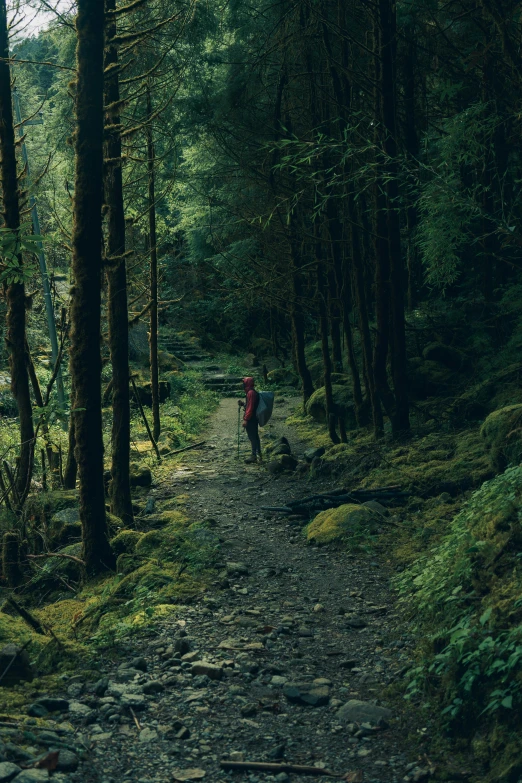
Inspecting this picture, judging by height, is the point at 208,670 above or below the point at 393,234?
below

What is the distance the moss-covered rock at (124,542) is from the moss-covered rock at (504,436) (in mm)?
4713

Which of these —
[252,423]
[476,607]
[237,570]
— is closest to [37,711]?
[476,607]

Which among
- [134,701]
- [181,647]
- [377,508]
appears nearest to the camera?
[134,701]

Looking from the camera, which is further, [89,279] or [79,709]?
[89,279]

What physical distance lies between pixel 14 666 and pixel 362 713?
2626 millimetres

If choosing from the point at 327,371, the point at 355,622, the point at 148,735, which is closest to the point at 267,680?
the point at 148,735

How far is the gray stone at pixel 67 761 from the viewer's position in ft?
13.4

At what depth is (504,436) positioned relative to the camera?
8.78 meters

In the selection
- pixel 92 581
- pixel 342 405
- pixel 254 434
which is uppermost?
pixel 342 405

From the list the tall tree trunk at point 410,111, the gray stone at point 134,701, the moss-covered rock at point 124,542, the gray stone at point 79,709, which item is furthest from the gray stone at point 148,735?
the tall tree trunk at point 410,111

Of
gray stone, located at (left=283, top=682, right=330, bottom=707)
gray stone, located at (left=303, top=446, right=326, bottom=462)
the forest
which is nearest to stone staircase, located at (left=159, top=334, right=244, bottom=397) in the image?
the forest

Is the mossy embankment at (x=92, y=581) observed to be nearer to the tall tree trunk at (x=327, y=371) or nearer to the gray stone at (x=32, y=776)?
the gray stone at (x=32, y=776)

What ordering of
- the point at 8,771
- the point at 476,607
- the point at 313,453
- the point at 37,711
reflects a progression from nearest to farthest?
the point at 8,771 < the point at 37,711 < the point at 476,607 < the point at 313,453

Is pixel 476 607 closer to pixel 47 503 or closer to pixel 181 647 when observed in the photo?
pixel 181 647
